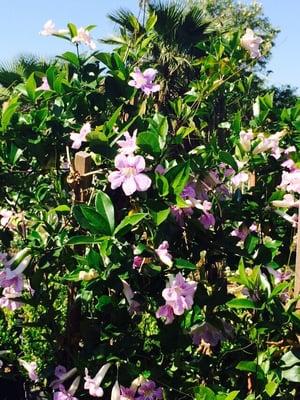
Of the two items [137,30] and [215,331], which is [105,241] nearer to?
[215,331]

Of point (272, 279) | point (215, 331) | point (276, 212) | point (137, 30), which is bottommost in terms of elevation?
point (215, 331)

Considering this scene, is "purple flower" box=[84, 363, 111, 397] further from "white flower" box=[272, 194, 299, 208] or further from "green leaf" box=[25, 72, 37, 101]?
"green leaf" box=[25, 72, 37, 101]

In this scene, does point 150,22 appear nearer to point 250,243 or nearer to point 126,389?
point 250,243

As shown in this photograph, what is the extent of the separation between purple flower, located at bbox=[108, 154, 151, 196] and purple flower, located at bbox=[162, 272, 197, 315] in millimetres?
221

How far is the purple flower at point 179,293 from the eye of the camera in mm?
1288

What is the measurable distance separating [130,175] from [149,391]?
549 mm

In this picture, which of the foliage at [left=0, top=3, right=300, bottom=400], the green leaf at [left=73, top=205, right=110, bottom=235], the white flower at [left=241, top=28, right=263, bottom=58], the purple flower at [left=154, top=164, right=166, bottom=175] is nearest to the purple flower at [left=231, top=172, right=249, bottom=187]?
the foliage at [left=0, top=3, right=300, bottom=400]

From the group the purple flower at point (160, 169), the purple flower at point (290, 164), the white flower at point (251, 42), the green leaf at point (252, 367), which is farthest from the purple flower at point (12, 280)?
the white flower at point (251, 42)

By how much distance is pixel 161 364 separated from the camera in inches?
60.2

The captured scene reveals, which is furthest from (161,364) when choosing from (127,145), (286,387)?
(127,145)

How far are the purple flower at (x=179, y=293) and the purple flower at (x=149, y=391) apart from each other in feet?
0.82

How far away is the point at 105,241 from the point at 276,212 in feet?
1.99

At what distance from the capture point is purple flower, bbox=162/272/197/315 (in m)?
1.29

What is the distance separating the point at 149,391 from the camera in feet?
4.70
